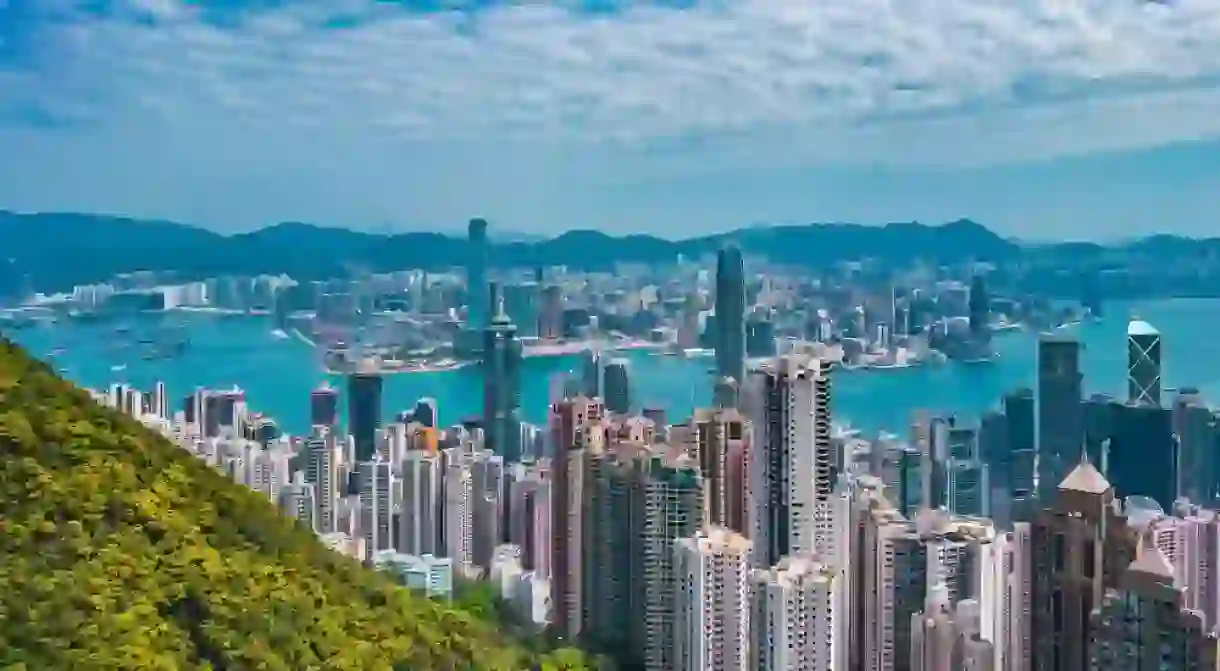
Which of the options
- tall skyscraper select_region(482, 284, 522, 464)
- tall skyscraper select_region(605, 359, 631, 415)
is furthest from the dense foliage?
tall skyscraper select_region(605, 359, 631, 415)

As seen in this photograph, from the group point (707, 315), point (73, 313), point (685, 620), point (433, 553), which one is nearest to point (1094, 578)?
point (685, 620)

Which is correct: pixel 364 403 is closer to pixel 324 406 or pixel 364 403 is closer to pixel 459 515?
pixel 324 406

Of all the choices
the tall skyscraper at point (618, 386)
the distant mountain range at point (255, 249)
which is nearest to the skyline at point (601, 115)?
the distant mountain range at point (255, 249)

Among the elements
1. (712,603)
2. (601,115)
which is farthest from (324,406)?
(712,603)

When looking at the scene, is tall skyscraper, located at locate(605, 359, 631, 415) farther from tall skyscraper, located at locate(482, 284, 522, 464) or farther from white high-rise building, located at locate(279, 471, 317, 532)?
white high-rise building, located at locate(279, 471, 317, 532)

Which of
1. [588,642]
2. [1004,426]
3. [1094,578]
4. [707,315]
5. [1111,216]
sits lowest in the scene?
[588,642]

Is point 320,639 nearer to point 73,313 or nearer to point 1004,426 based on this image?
point 73,313
